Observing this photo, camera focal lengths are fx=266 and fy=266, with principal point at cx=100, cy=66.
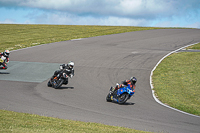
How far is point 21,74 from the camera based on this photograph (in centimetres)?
2127

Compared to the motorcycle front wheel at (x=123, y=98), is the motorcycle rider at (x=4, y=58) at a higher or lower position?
higher

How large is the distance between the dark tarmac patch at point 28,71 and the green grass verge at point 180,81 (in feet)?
28.4

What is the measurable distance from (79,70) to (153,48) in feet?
46.4

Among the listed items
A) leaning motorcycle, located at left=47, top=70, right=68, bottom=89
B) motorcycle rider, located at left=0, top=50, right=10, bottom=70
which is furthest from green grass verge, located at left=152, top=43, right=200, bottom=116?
motorcycle rider, located at left=0, top=50, right=10, bottom=70

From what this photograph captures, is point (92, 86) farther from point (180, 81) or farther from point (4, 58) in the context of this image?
point (4, 58)

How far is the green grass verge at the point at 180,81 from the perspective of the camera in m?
15.2

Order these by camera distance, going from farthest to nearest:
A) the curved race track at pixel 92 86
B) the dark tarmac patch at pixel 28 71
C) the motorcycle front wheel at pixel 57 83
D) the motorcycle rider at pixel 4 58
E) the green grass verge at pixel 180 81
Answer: the motorcycle rider at pixel 4 58
the dark tarmac patch at pixel 28 71
the motorcycle front wheel at pixel 57 83
the green grass verge at pixel 180 81
the curved race track at pixel 92 86

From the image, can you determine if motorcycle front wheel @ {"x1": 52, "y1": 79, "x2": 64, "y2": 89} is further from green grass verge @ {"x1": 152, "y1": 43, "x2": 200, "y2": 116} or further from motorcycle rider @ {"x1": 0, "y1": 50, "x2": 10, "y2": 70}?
green grass verge @ {"x1": 152, "y1": 43, "x2": 200, "y2": 116}

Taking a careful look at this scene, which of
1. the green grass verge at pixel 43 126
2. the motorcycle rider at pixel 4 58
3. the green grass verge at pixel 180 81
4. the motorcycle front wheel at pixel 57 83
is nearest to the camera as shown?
the green grass verge at pixel 43 126

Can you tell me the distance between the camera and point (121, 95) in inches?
566

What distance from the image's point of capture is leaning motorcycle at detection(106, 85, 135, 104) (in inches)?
555

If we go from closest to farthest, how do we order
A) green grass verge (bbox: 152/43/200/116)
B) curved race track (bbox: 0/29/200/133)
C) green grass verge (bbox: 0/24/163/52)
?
curved race track (bbox: 0/29/200/133), green grass verge (bbox: 152/43/200/116), green grass verge (bbox: 0/24/163/52)

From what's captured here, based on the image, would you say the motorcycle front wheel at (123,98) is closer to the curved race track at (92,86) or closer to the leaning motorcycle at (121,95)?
the leaning motorcycle at (121,95)

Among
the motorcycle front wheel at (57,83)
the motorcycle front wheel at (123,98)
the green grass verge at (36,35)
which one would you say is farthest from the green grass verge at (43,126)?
the green grass verge at (36,35)
